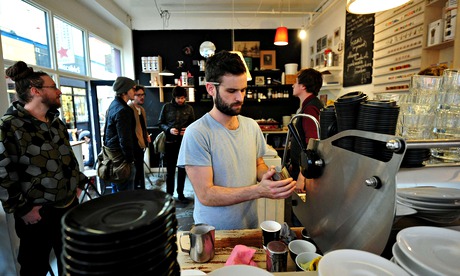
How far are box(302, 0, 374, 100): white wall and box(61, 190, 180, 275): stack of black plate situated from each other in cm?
360

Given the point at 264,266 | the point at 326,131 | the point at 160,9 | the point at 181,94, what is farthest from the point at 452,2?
the point at 160,9

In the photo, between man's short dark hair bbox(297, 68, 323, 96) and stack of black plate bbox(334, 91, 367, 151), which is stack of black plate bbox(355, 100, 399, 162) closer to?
stack of black plate bbox(334, 91, 367, 151)

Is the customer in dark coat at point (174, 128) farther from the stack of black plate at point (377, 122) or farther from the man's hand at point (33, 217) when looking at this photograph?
the stack of black plate at point (377, 122)

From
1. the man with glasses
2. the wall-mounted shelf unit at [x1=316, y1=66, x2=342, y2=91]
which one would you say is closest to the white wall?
the wall-mounted shelf unit at [x1=316, y1=66, x2=342, y2=91]

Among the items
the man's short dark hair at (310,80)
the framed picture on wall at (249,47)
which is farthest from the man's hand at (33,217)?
the framed picture on wall at (249,47)

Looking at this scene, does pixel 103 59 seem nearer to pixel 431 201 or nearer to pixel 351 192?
pixel 351 192

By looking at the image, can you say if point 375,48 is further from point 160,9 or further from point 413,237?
point 160,9

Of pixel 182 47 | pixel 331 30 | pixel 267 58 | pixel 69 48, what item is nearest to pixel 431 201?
pixel 331 30

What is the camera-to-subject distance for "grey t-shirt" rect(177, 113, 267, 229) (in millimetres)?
1235

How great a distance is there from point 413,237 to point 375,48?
325 cm

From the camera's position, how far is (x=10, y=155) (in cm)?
164

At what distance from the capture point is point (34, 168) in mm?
1722

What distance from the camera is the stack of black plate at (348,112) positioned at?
771 millimetres

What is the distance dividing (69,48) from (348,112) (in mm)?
4495
